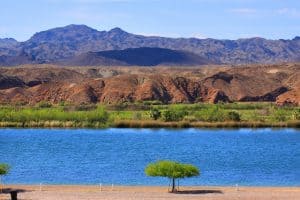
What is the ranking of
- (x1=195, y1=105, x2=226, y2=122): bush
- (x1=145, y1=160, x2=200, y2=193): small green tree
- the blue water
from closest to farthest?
(x1=145, y1=160, x2=200, y2=193): small green tree
the blue water
(x1=195, y1=105, x2=226, y2=122): bush

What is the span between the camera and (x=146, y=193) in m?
39.9

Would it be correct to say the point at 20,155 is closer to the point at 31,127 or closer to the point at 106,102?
the point at 31,127

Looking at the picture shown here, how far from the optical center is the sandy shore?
38.3 metres

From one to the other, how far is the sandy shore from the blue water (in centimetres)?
488

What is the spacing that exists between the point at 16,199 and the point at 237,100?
13324 centimetres

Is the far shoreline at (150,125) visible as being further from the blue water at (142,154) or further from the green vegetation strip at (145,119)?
the blue water at (142,154)

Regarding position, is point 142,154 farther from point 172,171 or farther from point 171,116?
point 171,116

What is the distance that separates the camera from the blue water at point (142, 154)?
165 ft

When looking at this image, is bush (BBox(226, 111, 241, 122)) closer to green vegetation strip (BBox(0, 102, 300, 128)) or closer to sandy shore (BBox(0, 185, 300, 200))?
green vegetation strip (BBox(0, 102, 300, 128))

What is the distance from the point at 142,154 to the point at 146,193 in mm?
27661

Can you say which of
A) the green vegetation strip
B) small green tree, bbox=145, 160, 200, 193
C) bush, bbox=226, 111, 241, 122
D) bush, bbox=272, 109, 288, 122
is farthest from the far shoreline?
small green tree, bbox=145, 160, 200, 193

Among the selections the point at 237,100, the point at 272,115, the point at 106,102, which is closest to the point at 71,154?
the point at 272,115

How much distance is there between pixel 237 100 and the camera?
16675 cm

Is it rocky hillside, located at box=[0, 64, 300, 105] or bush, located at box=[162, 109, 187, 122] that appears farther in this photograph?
rocky hillside, located at box=[0, 64, 300, 105]
